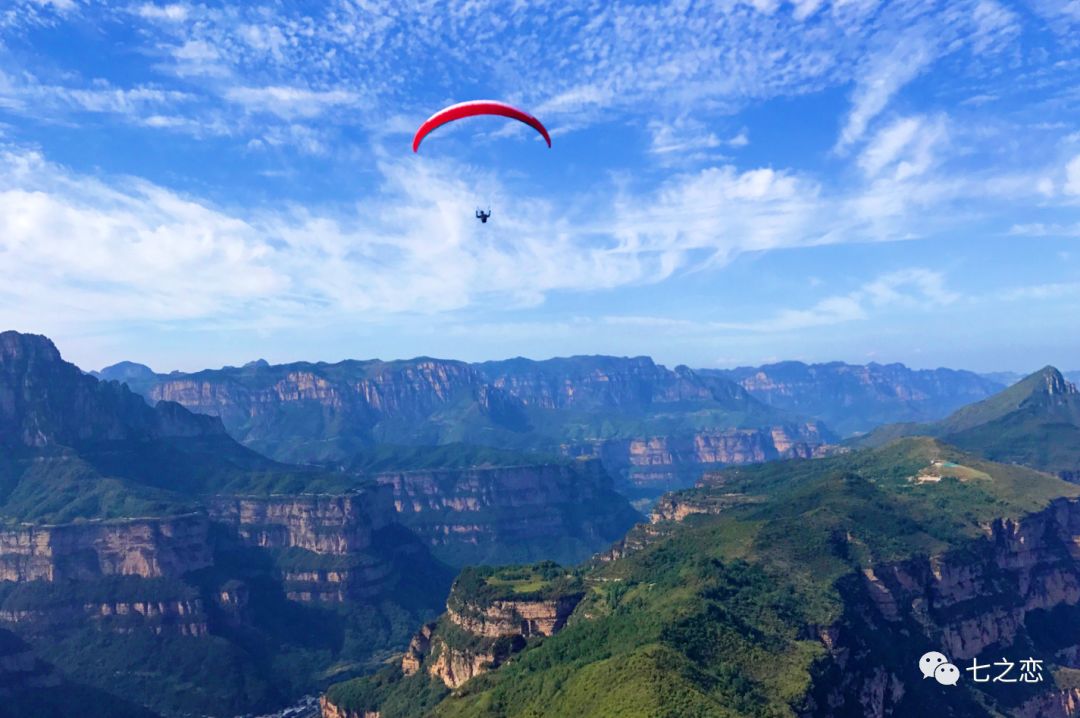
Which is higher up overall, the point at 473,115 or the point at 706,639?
the point at 473,115

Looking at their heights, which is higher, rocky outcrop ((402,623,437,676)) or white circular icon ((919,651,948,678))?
rocky outcrop ((402,623,437,676))

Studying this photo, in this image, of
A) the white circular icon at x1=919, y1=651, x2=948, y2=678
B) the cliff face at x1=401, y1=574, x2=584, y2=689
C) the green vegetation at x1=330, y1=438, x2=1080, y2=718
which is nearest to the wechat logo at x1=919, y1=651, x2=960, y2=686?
the white circular icon at x1=919, y1=651, x2=948, y2=678

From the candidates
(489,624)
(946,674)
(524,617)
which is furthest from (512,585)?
(946,674)

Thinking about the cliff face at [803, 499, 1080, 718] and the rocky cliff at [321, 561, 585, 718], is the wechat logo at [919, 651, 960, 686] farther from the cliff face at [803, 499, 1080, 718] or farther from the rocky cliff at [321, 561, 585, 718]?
the rocky cliff at [321, 561, 585, 718]

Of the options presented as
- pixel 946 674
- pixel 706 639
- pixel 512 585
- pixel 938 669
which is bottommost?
pixel 946 674

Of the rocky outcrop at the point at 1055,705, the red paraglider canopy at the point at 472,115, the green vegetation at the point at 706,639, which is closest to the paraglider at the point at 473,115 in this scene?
the red paraglider canopy at the point at 472,115

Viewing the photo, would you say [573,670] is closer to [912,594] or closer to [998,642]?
[912,594]

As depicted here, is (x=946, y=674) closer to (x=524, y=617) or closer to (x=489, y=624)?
(x=524, y=617)

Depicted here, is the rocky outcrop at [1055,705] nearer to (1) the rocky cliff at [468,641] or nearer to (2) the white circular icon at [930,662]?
(2) the white circular icon at [930,662]
